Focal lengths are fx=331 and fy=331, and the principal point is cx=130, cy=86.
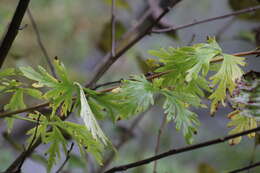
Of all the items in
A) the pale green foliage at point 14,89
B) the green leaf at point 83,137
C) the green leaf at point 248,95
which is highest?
the pale green foliage at point 14,89

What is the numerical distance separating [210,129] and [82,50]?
2.62ft

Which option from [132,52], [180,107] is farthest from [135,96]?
[132,52]

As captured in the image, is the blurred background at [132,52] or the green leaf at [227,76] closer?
the green leaf at [227,76]

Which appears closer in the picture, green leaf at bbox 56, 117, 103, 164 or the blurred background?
green leaf at bbox 56, 117, 103, 164

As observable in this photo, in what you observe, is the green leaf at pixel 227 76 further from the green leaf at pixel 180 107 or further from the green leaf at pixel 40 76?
the green leaf at pixel 40 76

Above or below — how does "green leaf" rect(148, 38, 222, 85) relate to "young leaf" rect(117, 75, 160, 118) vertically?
above

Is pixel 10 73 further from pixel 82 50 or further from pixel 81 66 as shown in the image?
pixel 81 66

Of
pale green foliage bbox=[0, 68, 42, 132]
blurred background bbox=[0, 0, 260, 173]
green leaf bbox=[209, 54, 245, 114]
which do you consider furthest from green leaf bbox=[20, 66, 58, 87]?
blurred background bbox=[0, 0, 260, 173]

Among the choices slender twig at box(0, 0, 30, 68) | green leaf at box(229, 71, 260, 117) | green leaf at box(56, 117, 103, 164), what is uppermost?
slender twig at box(0, 0, 30, 68)

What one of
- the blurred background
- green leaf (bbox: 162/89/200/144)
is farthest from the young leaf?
the blurred background

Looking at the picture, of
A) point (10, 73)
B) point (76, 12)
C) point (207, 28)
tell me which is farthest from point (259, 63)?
point (76, 12)

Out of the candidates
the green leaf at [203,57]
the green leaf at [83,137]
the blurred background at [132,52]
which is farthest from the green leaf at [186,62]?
the blurred background at [132,52]

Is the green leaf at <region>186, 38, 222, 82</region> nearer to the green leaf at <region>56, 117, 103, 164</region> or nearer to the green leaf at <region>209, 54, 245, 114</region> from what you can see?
the green leaf at <region>209, 54, 245, 114</region>

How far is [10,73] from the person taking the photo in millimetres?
366
